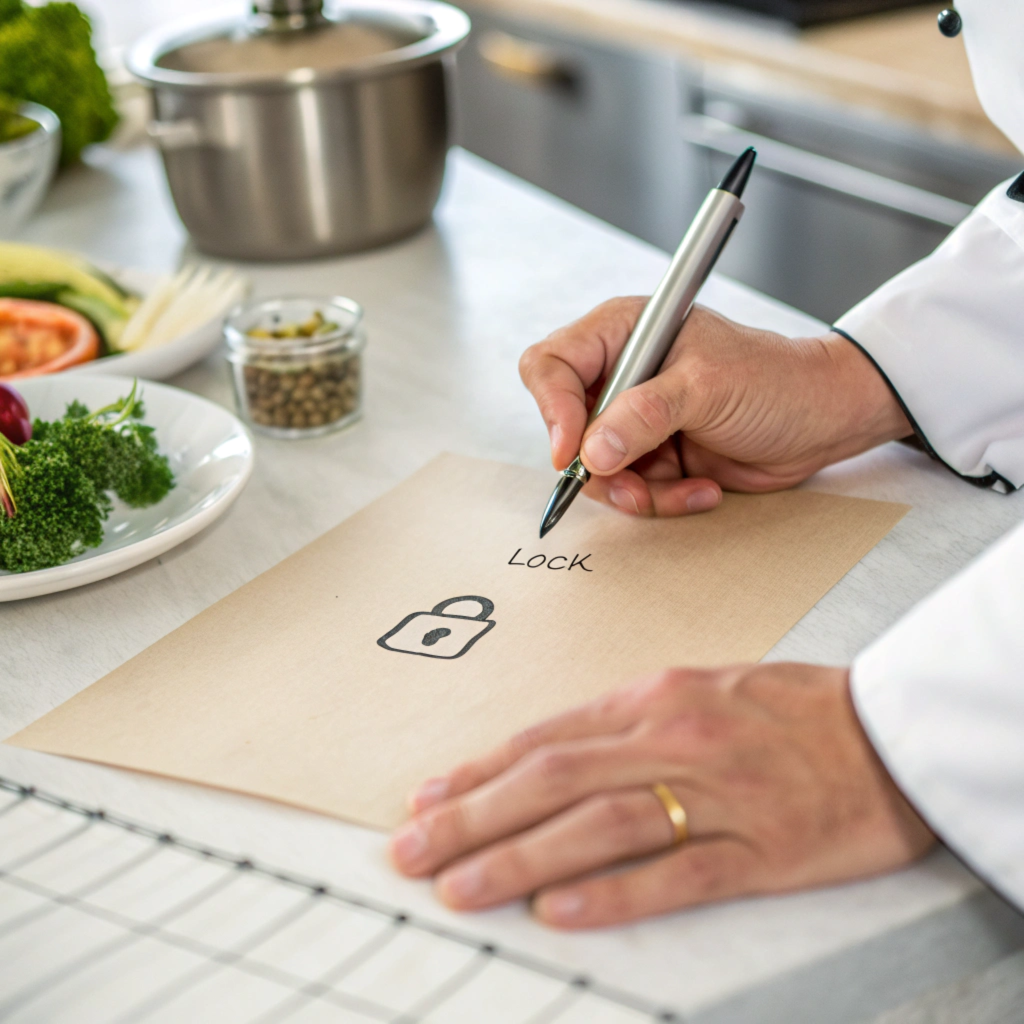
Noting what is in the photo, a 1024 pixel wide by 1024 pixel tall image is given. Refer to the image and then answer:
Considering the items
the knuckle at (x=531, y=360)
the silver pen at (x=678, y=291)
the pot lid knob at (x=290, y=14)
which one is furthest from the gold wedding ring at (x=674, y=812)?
the pot lid knob at (x=290, y=14)

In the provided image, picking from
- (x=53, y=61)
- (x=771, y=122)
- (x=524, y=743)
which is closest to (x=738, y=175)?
(x=524, y=743)

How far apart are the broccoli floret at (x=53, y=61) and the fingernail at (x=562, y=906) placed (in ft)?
4.57

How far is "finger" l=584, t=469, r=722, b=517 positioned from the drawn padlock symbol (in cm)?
15

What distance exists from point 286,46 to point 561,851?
38.5 inches

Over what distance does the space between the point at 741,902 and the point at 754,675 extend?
0.37 ft

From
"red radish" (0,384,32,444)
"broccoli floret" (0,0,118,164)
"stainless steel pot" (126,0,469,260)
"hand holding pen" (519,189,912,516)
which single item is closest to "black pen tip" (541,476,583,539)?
"hand holding pen" (519,189,912,516)

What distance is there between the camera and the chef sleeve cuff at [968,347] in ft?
2.71

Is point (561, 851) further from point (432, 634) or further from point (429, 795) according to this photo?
point (432, 634)

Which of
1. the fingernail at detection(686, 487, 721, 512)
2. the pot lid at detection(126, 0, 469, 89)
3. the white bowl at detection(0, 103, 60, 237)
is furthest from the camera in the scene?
the white bowl at detection(0, 103, 60, 237)

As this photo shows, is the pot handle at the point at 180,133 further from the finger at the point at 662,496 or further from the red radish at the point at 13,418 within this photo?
the finger at the point at 662,496

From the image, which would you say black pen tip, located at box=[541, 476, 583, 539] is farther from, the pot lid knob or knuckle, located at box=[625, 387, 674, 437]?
the pot lid knob

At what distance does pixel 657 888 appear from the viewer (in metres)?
0.48

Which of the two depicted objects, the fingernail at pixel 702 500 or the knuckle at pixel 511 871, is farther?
the fingernail at pixel 702 500

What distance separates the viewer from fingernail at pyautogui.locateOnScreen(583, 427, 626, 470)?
76cm
